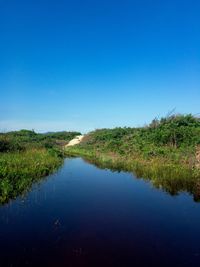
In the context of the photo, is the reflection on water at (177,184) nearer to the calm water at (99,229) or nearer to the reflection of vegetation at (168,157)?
the reflection of vegetation at (168,157)

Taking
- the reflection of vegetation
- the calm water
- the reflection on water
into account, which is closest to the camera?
the calm water

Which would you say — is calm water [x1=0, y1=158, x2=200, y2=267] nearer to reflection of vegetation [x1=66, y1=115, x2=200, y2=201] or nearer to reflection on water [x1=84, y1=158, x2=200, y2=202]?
reflection on water [x1=84, y1=158, x2=200, y2=202]

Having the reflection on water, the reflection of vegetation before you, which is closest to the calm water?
the reflection on water

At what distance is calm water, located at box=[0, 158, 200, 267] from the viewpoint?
7.20 metres

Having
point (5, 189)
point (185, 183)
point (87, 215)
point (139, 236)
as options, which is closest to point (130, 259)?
point (139, 236)

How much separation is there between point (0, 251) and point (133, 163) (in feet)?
56.0

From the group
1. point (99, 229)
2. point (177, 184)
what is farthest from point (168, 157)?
point (99, 229)

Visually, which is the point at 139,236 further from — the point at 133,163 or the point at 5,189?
the point at 133,163

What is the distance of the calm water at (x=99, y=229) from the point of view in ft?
23.6

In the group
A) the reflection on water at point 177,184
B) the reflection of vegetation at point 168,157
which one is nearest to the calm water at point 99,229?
the reflection on water at point 177,184

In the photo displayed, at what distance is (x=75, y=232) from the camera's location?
891 cm

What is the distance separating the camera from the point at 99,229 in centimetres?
923

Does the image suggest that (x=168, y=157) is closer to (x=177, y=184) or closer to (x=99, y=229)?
(x=177, y=184)

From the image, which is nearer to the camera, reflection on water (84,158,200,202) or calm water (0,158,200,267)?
calm water (0,158,200,267)
